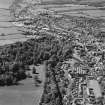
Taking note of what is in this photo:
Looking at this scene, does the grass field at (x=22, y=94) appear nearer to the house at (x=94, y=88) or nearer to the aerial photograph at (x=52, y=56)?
the aerial photograph at (x=52, y=56)

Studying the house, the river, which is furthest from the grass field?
the river

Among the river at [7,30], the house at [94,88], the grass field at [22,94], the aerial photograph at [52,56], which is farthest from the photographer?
the river at [7,30]

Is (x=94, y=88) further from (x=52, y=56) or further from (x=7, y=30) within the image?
(x=7, y=30)

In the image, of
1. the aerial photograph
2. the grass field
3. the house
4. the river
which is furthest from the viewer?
the river

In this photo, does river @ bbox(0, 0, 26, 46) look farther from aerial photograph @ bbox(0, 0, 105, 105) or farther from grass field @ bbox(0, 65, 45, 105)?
grass field @ bbox(0, 65, 45, 105)

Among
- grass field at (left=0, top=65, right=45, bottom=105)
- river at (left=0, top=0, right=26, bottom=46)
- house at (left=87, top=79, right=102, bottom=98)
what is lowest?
house at (left=87, top=79, right=102, bottom=98)

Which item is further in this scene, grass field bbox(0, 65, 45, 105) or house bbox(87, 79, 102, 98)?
house bbox(87, 79, 102, 98)

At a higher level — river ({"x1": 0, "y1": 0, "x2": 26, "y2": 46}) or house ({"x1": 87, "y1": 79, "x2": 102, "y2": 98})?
river ({"x1": 0, "y1": 0, "x2": 26, "y2": 46})

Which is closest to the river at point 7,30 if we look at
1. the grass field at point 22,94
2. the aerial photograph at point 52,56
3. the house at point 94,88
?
the aerial photograph at point 52,56

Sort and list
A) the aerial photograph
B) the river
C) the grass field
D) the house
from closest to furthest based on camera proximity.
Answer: the grass field < the aerial photograph < the house < the river
